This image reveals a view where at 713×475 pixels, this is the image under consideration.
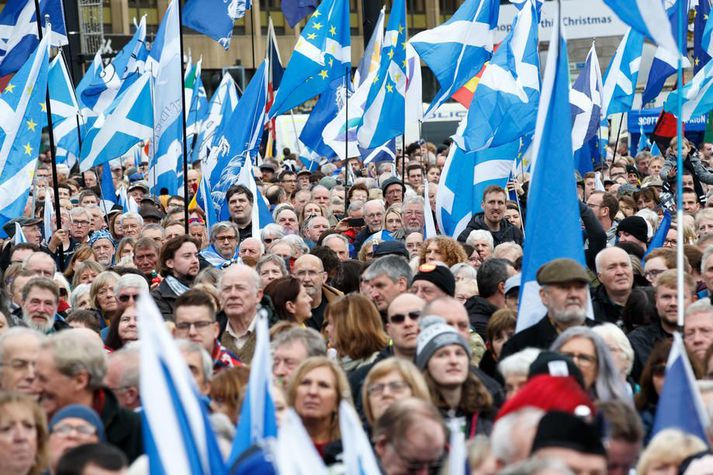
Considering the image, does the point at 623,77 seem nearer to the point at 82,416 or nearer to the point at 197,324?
the point at 197,324

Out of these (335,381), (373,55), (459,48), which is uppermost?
(459,48)

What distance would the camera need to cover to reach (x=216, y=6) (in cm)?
1518

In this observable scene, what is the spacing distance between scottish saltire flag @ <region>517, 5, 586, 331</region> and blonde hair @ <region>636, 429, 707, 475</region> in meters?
2.55

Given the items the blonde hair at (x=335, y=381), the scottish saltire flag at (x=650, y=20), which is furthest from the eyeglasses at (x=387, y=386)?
the scottish saltire flag at (x=650, y=20)

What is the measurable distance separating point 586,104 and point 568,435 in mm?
11886

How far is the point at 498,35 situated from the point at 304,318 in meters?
30.9

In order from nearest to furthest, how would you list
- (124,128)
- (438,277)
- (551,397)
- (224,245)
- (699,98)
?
(551,397) → (438,277) → (224,245) → (699,98) → (124,128)

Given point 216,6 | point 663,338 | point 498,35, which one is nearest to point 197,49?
point 498,35

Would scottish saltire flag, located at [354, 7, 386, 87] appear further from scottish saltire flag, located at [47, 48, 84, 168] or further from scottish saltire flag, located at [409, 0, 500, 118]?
scottish saltire flag, located at [409, 0, 500, 118]

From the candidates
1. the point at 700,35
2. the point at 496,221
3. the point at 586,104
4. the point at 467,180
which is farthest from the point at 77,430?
the point at 700,35

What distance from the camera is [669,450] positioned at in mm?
5152

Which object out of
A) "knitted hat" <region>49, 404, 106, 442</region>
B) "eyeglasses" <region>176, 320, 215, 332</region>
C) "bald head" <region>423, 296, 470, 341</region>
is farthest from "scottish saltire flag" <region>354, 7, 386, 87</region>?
"knitted hat" <region>49, 404, 106, 442</region>

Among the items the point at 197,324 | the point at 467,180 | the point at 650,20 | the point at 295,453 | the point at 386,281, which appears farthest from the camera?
the point at 467,180

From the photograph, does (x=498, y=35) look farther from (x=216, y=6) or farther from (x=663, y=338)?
(x=663, y=338)
